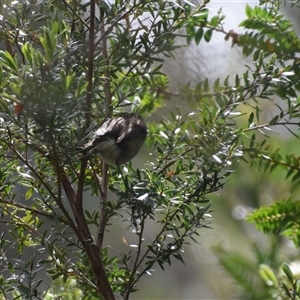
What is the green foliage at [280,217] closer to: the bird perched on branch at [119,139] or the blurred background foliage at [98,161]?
the blurred background foliage at [98,161]

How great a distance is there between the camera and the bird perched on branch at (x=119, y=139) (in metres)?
0.77

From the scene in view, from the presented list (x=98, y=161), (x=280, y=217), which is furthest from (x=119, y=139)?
(x=280, y=217)

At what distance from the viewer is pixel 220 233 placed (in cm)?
171

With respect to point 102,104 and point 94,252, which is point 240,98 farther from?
point 94,252

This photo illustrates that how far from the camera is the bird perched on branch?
0.77 m

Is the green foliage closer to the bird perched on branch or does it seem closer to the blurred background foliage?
the blurred background foliage

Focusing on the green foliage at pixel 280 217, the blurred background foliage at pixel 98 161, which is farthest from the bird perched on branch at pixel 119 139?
the green foliage at pixel 280 217

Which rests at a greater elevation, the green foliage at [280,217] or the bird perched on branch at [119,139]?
the bird perched on branch at [119,139]

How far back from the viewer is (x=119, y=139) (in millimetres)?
833

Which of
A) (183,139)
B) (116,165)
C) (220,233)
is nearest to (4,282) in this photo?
(116,165)

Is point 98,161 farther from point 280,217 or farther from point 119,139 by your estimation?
point 280,217

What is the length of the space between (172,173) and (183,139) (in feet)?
0.20

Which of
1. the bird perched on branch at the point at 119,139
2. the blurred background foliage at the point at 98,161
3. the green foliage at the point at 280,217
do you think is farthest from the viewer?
the green foliage at the point at 280,217

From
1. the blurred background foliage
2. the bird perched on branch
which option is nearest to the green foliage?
the blurred background foliage
